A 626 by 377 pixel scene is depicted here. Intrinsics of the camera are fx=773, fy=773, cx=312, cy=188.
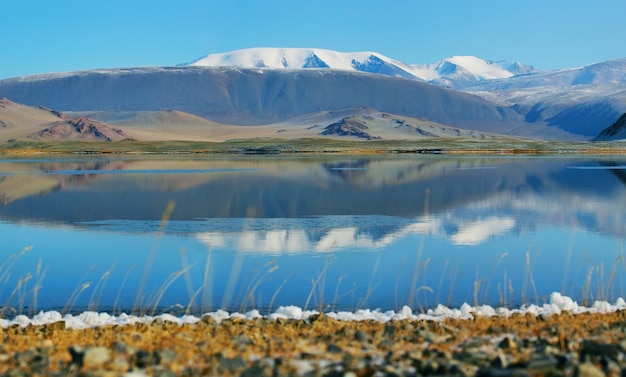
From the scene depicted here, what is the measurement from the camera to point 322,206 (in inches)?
875

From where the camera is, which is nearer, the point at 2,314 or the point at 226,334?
the point at 226,334

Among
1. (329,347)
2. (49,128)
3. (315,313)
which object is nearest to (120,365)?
(329,347)

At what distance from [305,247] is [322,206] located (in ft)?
26.6

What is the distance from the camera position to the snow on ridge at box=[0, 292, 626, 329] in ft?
27.7

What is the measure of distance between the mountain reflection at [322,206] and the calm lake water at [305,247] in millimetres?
67

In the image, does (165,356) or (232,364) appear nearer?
(232,364)

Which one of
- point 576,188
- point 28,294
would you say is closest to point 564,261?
point 28,294

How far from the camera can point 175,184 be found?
101 ft

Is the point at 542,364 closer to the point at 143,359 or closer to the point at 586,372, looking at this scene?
the point at 586,372

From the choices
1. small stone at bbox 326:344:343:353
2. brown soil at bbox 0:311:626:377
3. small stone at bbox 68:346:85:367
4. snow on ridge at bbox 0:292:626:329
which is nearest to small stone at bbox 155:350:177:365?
brown soil at bbox 0:311:626:377

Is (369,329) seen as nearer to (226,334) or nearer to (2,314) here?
(226,334)

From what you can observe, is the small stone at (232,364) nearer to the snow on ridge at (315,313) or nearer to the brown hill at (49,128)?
the snow on ridge at (315,313)

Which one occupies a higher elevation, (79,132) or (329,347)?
(329,347)

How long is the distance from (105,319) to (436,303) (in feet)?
13.2
